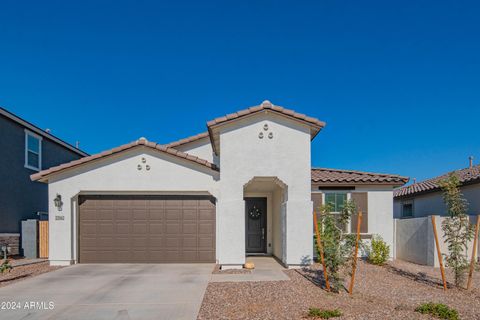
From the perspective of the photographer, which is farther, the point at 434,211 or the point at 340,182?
the point at 434,211

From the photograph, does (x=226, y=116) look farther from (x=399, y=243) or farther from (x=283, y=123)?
(x=399, y=243)

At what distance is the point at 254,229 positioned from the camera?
1462cm

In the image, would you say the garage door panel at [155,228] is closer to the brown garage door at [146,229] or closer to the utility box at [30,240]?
the brown garage door at [146,229]

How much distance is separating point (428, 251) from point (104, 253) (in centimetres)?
1105

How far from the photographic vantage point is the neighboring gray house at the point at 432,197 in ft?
45.7

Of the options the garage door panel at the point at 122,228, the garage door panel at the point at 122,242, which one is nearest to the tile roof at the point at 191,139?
the garage door panel at the point at 122,228

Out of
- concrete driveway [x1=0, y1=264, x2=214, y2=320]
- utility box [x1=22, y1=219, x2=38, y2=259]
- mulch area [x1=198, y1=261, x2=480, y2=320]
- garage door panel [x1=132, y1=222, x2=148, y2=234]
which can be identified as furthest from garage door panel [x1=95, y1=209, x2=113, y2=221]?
mulch area [x1=198, y1=261, x2=480, y2=320]

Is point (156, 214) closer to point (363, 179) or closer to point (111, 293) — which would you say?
point (111, 293)

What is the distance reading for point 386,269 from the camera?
11.5m

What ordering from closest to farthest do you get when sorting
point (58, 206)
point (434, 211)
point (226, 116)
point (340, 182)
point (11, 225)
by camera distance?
point (226, 116) < point (58, 206) < point (340, 182) < point (11, 225) < point (434, 211)

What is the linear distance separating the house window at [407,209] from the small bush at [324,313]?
Answer: 14702 mm

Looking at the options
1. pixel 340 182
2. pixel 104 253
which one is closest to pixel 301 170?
pixel 340 182

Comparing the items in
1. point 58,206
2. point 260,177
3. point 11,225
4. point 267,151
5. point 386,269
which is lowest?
point 386,269

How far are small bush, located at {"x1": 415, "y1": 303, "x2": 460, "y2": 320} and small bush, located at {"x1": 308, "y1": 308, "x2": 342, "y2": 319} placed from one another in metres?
1.63
